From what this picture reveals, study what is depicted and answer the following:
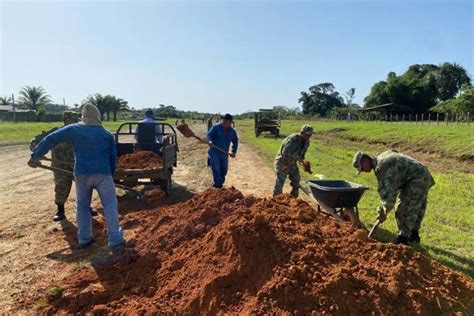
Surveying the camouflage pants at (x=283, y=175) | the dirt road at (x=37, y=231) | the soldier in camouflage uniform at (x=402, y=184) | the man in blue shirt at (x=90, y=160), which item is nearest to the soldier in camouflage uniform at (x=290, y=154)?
the camouflage pants at (x=283, y=175)

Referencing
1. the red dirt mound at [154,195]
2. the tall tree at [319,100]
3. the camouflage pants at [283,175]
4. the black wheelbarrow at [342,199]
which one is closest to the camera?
the black wheelbarrow at [342,199]

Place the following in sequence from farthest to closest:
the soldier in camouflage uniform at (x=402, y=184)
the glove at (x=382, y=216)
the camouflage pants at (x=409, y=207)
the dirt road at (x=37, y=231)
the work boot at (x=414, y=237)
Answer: the work boot at (x=414, y=237) < the camouflage pants at (x=409, y=207) < the soldier in camouflage uniform at (x=402, y=184) < the glove at (x=382, y=216) < the dirt road at (x=37, y=231)

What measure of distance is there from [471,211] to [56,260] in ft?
26.1

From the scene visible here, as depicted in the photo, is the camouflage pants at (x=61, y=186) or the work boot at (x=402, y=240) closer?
the work boot at (x=402, y=240)

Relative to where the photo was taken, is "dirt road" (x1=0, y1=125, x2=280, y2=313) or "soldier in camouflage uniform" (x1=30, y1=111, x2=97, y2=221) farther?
"soldier in camouflage uniform" (x1=30, y1=111, x2=97, y2=221)

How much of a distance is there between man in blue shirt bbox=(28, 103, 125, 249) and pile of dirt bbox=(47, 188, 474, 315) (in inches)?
25.2

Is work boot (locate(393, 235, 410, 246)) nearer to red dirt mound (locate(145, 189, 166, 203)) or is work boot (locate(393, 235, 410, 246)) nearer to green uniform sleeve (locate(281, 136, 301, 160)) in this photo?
green uniform sleeve (locate(281, 136, 301, 160))

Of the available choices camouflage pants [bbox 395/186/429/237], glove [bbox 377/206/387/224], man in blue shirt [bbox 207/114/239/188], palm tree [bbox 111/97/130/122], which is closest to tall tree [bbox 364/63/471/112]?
palm tree [bbox 111/97/130/122]

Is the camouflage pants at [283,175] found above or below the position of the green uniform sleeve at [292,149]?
below

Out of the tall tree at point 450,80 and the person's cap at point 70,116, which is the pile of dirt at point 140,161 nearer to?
the person's cap at point 70,116

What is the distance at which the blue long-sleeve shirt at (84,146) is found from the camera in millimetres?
5559

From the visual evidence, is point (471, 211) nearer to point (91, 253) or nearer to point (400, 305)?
point (400, 305)

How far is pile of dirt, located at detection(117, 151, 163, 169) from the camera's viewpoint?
8609mm

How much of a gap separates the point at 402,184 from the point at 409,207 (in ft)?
1.20
